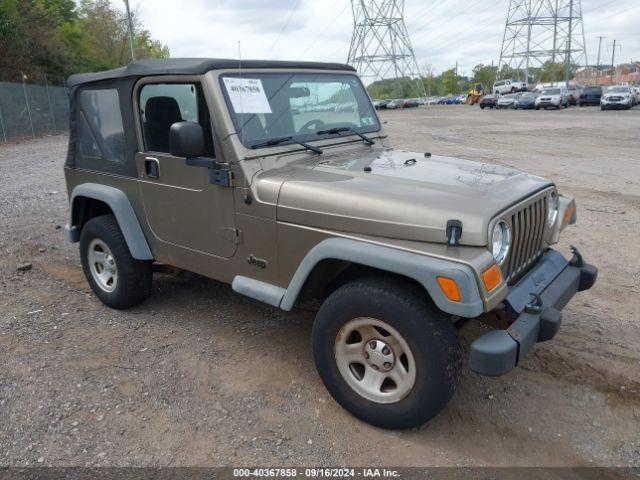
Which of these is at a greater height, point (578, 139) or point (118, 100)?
point (118, 100)

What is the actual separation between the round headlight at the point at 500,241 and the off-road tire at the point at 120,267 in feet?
9.61

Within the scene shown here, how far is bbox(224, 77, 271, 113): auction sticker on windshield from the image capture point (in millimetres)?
3449

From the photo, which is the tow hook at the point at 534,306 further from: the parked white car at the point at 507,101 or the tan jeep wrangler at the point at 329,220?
the parked white car at the point at 507,101

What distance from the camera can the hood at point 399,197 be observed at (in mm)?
2734

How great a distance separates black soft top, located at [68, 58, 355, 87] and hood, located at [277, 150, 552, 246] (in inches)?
31.8

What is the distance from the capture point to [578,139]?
1761 centimetres

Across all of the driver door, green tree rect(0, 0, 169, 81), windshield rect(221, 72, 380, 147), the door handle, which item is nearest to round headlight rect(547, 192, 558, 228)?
windshield rect(221, 72, 380, 147)

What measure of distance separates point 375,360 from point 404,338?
0.91 ft

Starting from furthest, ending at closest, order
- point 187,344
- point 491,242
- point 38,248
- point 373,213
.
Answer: point 38,248
point 187,344
point 373,213
point 491,242

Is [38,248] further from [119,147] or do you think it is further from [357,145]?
[357,145]

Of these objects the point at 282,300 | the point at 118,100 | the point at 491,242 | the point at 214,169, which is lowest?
the point at 282,300

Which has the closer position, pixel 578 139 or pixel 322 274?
pixel 322 274

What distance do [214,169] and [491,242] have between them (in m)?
1.80

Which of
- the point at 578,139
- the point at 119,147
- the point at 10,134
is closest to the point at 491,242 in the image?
the point at 119,147
